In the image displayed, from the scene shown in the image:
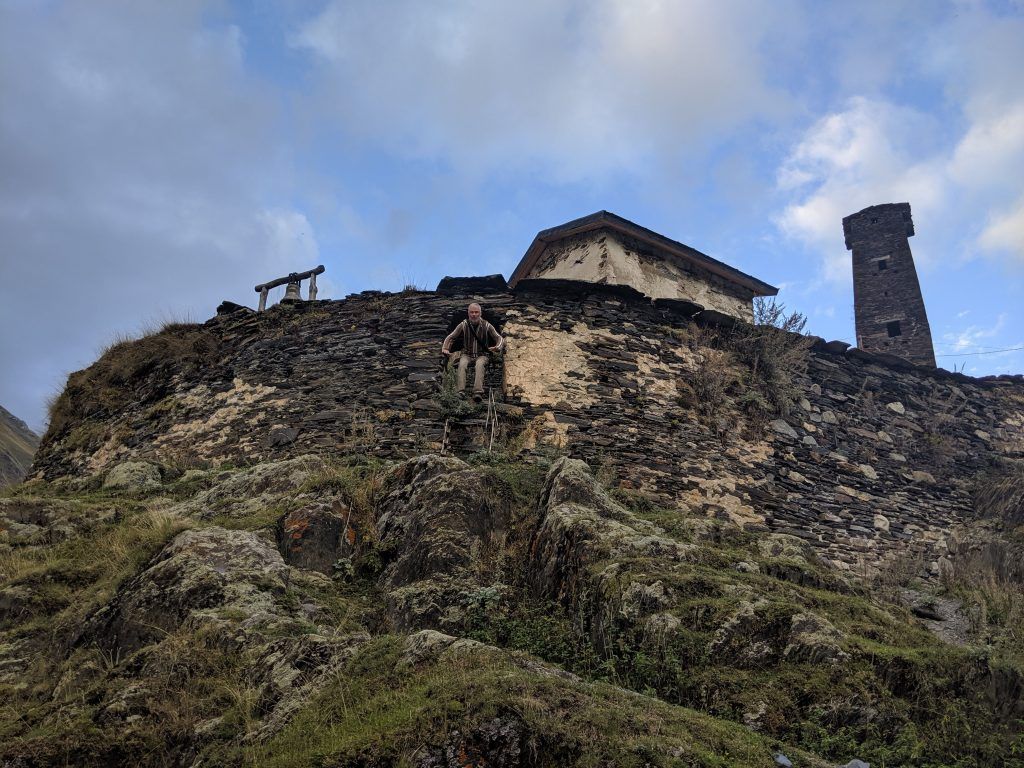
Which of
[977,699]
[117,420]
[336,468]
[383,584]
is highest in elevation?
[117,420]

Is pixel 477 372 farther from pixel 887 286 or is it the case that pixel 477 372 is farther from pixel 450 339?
pixel 887 286

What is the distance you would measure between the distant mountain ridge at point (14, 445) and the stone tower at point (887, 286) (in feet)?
78.2

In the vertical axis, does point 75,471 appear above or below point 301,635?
above

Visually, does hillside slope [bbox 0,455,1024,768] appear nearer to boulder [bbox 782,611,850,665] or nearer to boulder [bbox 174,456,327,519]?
boulder [bbox 782,611,850,665]

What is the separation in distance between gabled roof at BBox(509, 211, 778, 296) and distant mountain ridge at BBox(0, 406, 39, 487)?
16.2 meters

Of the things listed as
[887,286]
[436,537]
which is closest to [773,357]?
[436,537]

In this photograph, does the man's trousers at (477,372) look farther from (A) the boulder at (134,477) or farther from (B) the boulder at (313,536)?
(A) the boulder at (134,477)

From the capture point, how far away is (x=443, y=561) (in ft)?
21.0

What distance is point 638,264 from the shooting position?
15.8 meters

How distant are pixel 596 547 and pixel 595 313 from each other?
6.13 m

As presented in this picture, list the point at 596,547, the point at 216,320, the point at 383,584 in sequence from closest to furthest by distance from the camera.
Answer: the point at 596,547, the point at 383,584, the point at 216,320

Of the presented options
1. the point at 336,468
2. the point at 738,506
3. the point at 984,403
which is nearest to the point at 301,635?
the point at 336,468

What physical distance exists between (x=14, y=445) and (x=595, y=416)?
26788 millimetres

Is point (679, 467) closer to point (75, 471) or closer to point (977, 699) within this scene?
point (977, 699)
